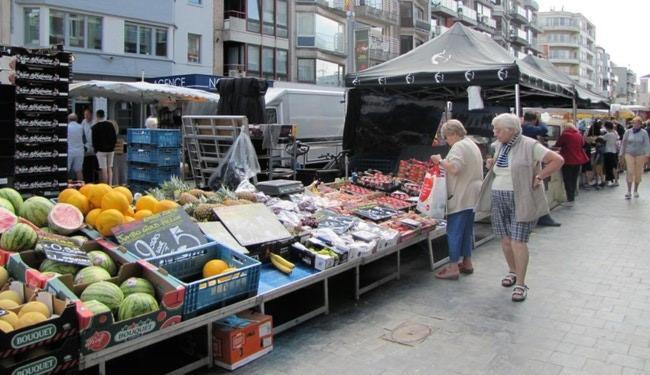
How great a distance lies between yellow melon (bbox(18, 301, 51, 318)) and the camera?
326 cm

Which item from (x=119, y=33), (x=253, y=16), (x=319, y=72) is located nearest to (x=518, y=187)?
(x=119, y=33)

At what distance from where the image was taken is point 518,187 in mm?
5512

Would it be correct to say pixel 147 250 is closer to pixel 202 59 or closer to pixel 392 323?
pixel 392 323

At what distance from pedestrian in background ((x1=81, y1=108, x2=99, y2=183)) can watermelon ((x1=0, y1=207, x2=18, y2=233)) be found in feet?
30.7

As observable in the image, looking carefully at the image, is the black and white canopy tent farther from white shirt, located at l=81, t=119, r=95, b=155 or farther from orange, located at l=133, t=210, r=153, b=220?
white shirt, located at l=81, t=119, r=95, b=155

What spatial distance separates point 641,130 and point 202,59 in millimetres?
22019

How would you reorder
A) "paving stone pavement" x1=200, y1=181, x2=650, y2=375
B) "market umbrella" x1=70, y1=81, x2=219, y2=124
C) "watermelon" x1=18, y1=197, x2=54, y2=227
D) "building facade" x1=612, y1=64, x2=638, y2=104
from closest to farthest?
1. "paving stone pavement" x1=200, y1=181, x2=650, y2=375
2. "watermelon" x1=18, y1=197, x2=54, y2=227
3. "market umbrella" x1=70, y1=81, x2=219, y2=124
4. "building facade" x1=612, y1=64, x2=638, y2=104

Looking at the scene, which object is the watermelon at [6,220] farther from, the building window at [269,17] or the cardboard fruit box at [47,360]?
the building window at [269,17]

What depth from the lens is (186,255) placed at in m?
4.36

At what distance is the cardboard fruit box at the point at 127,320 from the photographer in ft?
10.8

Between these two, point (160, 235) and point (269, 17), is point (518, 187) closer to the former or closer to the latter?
point (160, 235)

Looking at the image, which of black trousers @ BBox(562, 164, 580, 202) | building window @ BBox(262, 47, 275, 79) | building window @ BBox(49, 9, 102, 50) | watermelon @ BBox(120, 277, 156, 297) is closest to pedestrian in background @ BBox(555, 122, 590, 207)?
black trousers @ BBox(562, 164, 580, 202)

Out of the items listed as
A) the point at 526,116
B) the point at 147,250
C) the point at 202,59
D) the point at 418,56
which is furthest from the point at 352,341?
the point at 202,59

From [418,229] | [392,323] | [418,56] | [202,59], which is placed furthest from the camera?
[202,59]
